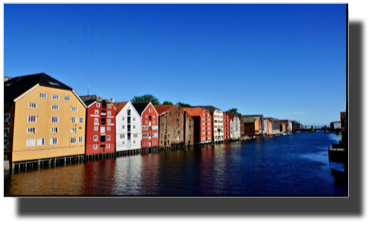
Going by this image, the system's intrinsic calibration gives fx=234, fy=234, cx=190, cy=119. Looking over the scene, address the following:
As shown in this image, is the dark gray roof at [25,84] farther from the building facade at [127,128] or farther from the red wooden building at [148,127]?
the red wooden building at [148,127]

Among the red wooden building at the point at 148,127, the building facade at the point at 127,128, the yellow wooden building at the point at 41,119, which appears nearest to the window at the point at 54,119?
the yellow wooden building at the point at 41,119

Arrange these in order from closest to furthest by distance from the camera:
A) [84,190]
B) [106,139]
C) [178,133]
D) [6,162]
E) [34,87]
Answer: [84,190], [6,162], [34,87], [106,139], [178,133]

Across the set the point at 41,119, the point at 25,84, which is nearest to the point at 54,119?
the point at 41,119

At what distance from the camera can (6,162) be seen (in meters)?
35.9

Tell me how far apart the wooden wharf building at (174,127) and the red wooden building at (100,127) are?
20157 millimetres

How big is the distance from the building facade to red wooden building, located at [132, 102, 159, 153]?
6.28 feet

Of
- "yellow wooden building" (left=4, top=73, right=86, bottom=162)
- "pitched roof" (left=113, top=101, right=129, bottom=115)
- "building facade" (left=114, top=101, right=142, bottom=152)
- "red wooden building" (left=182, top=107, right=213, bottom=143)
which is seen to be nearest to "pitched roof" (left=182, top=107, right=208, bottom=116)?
"red wooden building" (left=182, top=107, right=213, bottom=143)

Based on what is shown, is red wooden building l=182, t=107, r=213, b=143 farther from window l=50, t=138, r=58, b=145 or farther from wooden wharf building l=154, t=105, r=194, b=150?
window l=50, t=138, r=58, b=145
